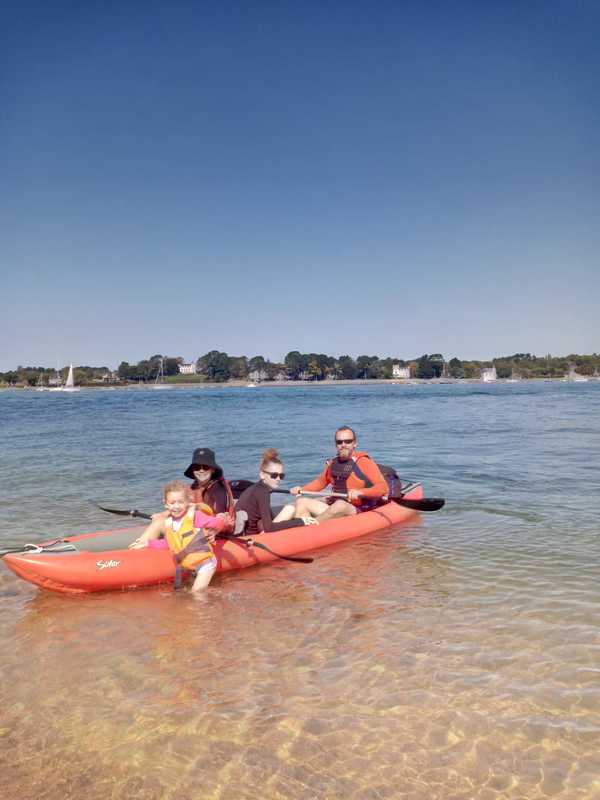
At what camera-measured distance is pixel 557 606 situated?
5.49 m

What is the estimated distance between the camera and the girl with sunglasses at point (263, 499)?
7.02m

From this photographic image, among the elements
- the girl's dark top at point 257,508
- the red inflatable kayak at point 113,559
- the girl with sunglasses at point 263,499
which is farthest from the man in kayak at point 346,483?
the girl's dark top at point 257,508

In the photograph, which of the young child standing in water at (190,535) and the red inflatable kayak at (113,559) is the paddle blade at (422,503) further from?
the young child standing in water at (190,535)

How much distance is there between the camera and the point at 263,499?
717 centimetres

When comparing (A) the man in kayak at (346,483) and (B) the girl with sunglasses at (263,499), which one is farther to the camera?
(A) the man in kayak at (346,483)

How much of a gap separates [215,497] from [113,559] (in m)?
1.34

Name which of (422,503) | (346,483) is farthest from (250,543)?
(422,503)

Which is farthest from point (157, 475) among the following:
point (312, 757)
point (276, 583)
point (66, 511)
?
point (312, 757)

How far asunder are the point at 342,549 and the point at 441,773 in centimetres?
481

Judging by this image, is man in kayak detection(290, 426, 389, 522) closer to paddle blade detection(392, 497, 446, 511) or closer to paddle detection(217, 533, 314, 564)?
paddle blade detection(392, 497, 446, 511)

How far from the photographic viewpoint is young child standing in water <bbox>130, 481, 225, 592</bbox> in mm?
6012

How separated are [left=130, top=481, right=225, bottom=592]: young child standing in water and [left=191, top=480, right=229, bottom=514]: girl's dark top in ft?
1.98

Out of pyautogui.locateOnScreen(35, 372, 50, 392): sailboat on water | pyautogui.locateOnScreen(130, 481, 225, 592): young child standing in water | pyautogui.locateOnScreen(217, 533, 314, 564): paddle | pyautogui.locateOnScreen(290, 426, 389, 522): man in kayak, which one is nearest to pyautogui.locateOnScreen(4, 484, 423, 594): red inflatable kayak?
pyautogui.locateOnScreen(217, 533, 314, 564): paddle

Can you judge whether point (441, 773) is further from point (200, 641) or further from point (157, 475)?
point (157, 475)
